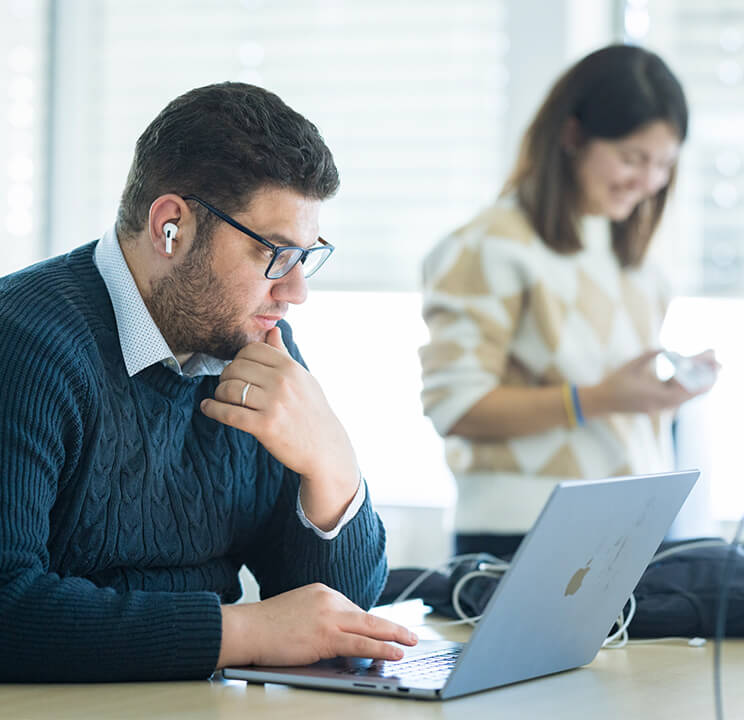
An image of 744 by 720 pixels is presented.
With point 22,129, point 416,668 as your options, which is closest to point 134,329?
point 416,668

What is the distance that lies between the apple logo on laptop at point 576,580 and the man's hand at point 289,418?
14.4 inches

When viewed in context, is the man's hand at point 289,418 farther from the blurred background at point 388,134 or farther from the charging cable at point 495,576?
the blurred background at point 388,134

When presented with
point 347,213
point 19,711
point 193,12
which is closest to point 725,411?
point 347,213

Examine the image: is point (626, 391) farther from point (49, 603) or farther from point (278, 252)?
point (49, 603)

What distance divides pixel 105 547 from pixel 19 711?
0.30 metres

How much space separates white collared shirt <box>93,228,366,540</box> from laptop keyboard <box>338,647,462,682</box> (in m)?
0.29

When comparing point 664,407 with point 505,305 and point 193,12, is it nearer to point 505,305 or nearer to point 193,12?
point 505,305

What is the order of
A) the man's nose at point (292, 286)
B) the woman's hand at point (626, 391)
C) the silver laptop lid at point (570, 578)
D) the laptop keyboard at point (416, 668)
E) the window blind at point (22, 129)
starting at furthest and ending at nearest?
the window blind at point (22, 129) < the woman's hand at point (626, 391) < the man's nose at point (292, 286) < the laptop keyboard at point (416, 668) < the silver laptop lid at point (570, 578)

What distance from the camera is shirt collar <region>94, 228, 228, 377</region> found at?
1.29 metres

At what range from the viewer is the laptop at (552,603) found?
95 centimetres

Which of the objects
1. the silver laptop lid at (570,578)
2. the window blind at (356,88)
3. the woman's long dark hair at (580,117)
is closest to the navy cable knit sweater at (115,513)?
the silver laptop lid at (570,578)

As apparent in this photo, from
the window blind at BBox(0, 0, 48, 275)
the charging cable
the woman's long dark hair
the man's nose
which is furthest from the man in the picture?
the window blind at BBox(0, 0, 48, 275)

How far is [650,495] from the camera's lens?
1.07m

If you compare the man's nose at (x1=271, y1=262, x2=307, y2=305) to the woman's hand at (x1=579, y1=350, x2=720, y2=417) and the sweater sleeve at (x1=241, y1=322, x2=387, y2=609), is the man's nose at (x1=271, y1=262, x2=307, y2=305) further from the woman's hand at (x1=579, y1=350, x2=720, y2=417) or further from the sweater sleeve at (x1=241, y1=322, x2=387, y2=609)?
the woman's hand at (x1=579, y1=350, x2=720, y2=417)
